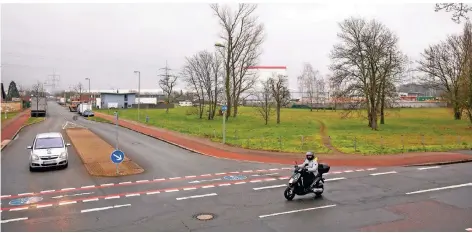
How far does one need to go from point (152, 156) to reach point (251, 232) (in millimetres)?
13670

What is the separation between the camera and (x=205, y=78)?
61.2 meters

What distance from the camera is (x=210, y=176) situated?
15727 mm

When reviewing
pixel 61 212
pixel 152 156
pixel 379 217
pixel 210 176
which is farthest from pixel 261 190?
pixel 152 156

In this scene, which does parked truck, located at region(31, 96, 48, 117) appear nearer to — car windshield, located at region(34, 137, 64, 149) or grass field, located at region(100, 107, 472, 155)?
grass field, located at region(100, 107, 472, 155)

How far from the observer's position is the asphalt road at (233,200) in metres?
9.40

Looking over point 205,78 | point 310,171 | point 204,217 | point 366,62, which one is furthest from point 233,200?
point 205,78

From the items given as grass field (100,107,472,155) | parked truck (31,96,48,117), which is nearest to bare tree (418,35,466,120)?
grass field (100,107,472,155)

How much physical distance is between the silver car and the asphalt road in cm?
51

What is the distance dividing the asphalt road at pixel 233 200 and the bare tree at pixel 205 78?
41022 millimetres

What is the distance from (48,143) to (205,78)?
146 ft

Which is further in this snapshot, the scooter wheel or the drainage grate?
the scooter wheel

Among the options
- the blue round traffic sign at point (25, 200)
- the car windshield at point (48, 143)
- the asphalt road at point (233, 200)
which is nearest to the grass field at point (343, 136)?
the asphalt road at point (233, 200)

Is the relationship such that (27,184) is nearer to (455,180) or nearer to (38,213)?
(38,213)

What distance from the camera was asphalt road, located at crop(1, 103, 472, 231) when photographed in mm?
9398
